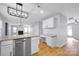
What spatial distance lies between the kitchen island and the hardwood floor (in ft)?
0.41

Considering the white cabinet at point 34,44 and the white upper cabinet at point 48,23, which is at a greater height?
the white upper cabinet at point 48,23

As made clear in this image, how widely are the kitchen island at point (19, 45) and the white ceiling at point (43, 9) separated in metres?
0.34

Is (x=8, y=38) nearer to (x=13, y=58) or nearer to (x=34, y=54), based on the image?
(x=13, y=58)

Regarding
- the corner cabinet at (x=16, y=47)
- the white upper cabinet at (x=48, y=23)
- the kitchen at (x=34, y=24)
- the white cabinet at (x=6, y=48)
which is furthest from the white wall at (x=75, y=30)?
the white cabinet at (x=6, y=48)

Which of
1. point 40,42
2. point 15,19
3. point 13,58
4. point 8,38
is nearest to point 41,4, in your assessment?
point 15,19

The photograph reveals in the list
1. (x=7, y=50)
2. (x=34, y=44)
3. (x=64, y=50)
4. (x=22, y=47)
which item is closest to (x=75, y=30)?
(x=64, y=50)

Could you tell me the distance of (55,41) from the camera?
1711 millimetres

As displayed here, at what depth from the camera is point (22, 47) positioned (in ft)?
5.86

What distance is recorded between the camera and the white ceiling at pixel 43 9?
1.61 meters

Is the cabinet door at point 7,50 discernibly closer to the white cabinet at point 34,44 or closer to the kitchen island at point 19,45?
the kitchen island at point 19,45

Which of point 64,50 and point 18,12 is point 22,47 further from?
point 64,50

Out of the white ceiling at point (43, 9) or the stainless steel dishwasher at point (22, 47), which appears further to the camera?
the stainless steel dishwasher at point (22, 47)

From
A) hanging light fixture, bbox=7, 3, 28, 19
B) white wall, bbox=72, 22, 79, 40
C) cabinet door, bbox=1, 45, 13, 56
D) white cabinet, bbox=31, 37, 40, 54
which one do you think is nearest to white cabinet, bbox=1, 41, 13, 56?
cabinet door, bbox=1, 45, 13, 56

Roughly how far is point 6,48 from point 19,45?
0.25 m
